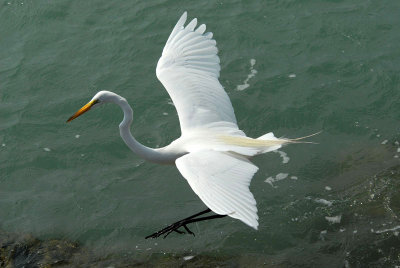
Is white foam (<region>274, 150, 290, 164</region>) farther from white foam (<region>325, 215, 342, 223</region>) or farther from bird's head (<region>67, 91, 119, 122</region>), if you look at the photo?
bird's head (<region>67, 91, 119, 122</region>)

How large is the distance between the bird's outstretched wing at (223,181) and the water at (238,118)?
1.43m

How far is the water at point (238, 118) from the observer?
21.0ft

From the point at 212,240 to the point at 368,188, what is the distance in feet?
5.64

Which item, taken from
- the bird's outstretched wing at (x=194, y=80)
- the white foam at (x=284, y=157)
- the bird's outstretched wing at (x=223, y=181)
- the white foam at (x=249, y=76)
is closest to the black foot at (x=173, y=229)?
the bird's outstretched wing at (x=194, y=80)

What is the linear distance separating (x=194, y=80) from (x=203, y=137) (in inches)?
31.2

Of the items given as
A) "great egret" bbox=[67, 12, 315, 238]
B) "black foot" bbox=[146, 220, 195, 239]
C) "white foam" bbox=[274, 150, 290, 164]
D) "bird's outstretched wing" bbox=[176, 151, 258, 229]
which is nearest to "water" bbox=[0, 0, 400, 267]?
"white foam" bbox=[274, 150, 290, 164]

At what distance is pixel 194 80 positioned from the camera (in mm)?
6410

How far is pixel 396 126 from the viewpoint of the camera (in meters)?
7.35

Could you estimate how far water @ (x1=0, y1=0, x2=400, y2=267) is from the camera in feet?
21.0

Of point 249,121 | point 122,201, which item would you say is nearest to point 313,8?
point 249,121

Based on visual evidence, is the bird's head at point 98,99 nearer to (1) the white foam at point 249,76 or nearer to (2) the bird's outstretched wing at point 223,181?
(2) the bird's outstretched wing at point 223,181

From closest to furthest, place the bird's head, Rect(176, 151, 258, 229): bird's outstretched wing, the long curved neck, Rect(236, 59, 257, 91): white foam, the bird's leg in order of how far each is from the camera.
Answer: Rect(176, 151, 258, 229): bird's outstretched wing, the bird's head, the long curved neck, the bird's leg, Rect(236, 59, 257, 91): white foam

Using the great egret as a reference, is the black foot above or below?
below

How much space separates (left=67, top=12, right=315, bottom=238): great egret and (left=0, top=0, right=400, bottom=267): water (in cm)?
74
